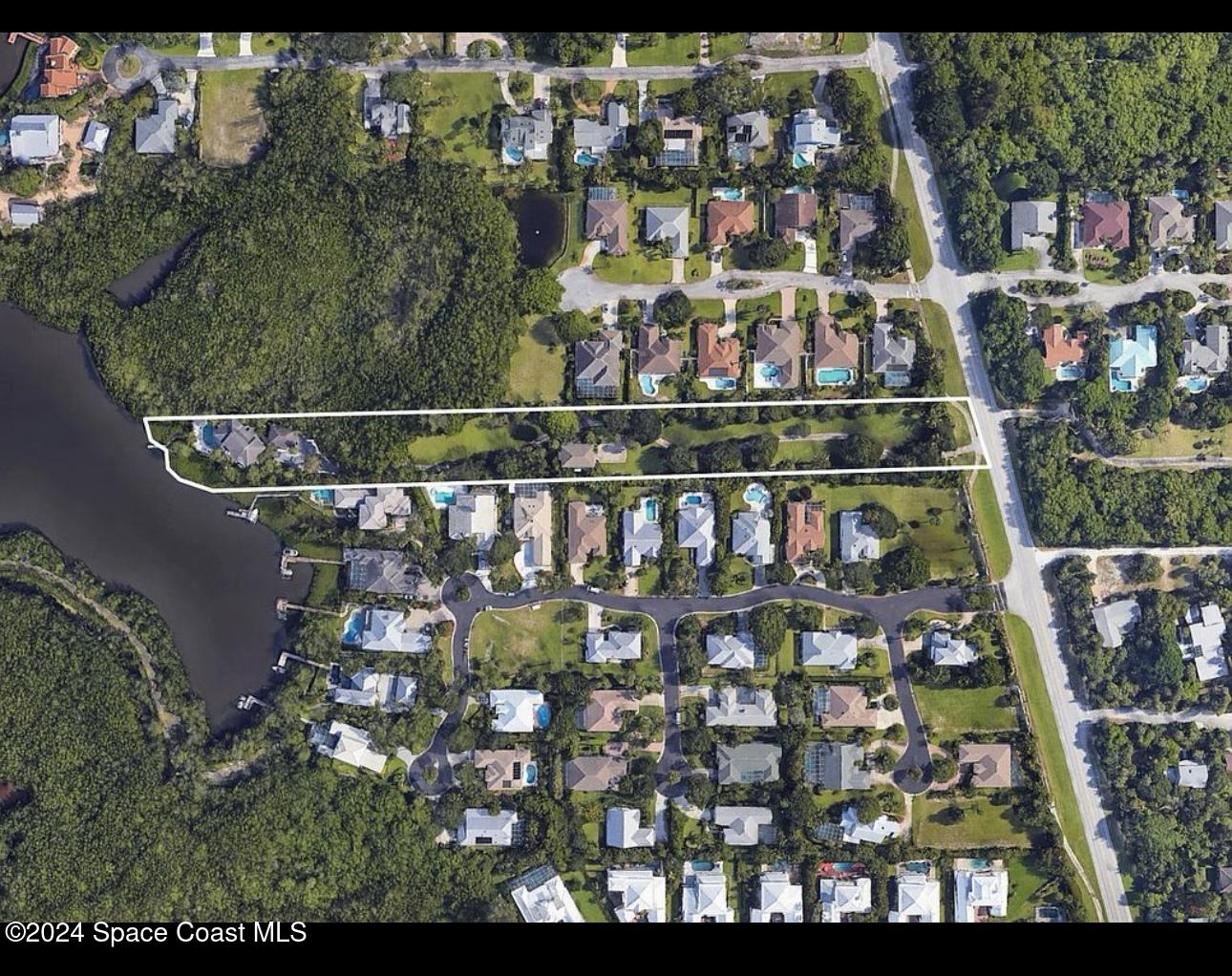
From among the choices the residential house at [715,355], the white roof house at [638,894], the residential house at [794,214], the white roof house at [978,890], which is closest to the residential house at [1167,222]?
the residential house at [794,214]

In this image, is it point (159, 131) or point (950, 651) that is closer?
point (950, 651)

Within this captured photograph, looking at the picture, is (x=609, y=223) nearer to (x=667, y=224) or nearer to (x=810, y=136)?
(x=667, y=224)

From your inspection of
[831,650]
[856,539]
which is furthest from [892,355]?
[831,650]

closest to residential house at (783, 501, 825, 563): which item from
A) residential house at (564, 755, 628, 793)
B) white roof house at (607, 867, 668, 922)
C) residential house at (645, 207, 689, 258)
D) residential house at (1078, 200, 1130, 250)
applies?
residential house at (564, 755, 628, 793)

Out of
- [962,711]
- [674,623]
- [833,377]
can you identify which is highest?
[833,377]

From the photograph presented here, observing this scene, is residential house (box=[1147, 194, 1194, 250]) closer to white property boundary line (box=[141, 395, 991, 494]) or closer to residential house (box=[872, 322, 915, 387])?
white property boundary line (box=[141, 395, 991, 494])
